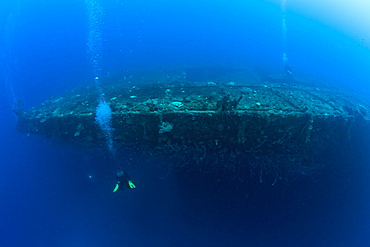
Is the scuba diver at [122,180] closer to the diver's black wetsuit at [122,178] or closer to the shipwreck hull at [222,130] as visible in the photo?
the diver's black wetsuit at [122,178]

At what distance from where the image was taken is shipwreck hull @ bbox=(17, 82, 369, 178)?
17.7 feet

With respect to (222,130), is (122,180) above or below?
below

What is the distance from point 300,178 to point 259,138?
7.13 ft

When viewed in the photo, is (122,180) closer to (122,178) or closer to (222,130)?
(122,178)

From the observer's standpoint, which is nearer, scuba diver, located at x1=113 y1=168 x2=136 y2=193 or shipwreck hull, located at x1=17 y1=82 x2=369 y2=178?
shipwreck hull, located at x1=17 y1=82 x2=369 y2=178

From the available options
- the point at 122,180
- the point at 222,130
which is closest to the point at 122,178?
the point at 122,180

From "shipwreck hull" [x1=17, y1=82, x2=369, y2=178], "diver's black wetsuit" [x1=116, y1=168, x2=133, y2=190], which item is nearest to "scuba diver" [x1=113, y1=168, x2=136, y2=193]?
"diver's black wetsuit" [x1=116, y1=168, x2=133, y2=190]

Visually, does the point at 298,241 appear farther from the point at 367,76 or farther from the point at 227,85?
the point at 367,76

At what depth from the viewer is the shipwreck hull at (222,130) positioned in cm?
540

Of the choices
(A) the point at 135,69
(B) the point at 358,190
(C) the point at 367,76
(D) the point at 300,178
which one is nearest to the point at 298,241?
(D) the point at 300,178

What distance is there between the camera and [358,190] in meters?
6.89

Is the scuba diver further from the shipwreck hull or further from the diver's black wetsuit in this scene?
the shipwreck hull

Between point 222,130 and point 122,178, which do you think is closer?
point 222,130

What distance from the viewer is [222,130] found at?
5426mm
